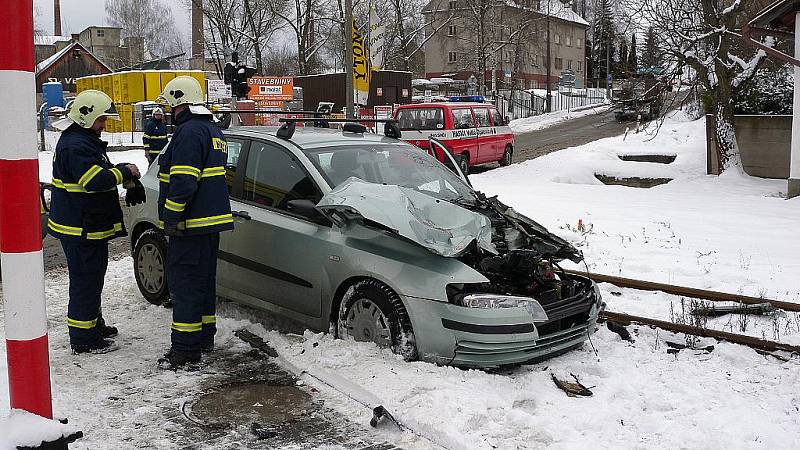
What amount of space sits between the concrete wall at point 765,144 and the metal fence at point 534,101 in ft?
95.6

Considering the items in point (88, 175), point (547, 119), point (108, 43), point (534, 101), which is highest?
point (108, 43)

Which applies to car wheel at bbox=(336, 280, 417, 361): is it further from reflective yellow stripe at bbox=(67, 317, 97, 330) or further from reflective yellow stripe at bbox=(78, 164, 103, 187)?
reflective yellow stripe at bbox=(78, 164, 103, 187)

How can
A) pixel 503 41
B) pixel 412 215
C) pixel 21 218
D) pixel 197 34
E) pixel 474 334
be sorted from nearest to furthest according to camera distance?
pixel 21 218 < pixel 474 334 < pixel 412 215 < pixel 503 41 < pixel 197 34

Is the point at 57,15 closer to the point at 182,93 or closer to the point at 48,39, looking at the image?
the point at 48,39

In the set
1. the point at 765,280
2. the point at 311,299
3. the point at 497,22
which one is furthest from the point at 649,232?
the point at 497,22

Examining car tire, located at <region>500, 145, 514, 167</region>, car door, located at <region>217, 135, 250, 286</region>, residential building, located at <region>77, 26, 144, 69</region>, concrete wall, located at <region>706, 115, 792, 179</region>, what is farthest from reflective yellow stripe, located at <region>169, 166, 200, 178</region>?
residential building, located at <region>77, 26, 144, 69</region>

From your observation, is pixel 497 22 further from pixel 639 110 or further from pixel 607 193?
pixel 607 193

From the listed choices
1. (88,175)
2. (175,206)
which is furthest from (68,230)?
(175,206)

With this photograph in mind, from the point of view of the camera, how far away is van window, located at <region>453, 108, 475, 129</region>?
1975cm

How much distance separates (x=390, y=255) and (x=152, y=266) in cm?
278

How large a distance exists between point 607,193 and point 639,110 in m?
5.15

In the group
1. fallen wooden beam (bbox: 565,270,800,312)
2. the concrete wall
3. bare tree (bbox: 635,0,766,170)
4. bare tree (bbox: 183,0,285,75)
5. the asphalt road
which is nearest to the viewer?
fallen wooden beam (bbox: 565,270,800,312)

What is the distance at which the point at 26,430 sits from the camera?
9.91 feet

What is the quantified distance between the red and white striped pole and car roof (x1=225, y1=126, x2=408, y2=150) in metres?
3.16
